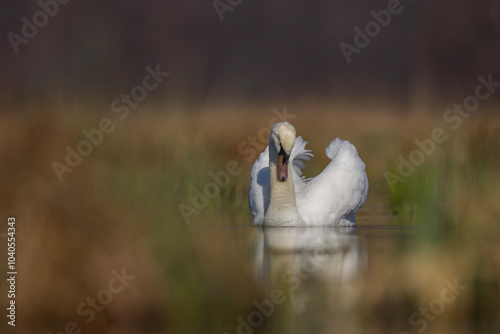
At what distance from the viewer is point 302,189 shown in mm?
10148

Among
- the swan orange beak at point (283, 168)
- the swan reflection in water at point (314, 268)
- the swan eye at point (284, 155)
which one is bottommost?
the swan reflection in water at point (314, 268)

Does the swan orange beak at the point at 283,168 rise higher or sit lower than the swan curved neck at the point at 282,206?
higher

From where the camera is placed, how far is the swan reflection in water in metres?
4.14

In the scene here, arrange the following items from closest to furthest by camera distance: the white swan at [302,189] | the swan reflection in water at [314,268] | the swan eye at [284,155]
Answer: the swan reflection in water at [314,268]
the swan eye at [284,155]
the white swan at [302,189]

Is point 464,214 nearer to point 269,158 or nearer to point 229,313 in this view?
point 229,313

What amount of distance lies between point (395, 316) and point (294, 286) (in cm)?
89

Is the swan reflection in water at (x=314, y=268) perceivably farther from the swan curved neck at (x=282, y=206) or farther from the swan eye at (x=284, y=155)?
the swan eye at (x=284, y=155)

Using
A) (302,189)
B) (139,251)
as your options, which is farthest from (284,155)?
(139,251)

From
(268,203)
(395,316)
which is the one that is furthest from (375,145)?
(395,316)

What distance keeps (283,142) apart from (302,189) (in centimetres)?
128

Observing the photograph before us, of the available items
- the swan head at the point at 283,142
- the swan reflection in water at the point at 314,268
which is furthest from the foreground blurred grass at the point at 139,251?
the swan head at the point at 283,142

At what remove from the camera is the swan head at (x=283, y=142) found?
29.4 feet

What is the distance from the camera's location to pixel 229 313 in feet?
11.8

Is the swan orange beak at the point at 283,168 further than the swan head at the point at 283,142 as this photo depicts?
Yes
